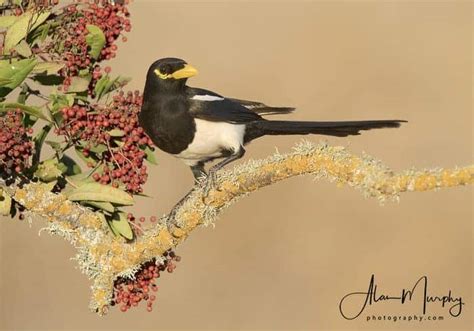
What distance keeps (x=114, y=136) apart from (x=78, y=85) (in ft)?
0.83

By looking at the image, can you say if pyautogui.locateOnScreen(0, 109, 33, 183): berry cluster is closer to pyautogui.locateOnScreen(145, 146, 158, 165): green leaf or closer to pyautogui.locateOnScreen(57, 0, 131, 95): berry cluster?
pyautogui.locateOnScreen(57, 0, 131, 95): berry cluster

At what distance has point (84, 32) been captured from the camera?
309 cm

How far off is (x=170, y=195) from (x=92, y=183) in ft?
13.3

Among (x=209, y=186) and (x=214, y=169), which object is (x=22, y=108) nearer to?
(x=209, y=186)

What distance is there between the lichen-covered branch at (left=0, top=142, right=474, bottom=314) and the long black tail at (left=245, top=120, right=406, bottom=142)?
2.49 ft

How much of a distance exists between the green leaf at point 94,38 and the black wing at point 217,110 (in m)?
1.27

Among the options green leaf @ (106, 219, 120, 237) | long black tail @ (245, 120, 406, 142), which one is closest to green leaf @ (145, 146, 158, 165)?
green leaf @ (106, 219, 120, 237)

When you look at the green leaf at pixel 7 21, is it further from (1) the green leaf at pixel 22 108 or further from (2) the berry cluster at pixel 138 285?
(2) the berry cluster at pixel 138 285

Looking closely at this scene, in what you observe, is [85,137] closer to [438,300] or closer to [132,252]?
[132,252]

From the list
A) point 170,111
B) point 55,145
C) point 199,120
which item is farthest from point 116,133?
point 199,120

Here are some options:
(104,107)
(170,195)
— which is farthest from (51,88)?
(170,195)

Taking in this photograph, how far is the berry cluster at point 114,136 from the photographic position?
10.1 feet

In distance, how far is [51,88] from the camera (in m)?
3.21

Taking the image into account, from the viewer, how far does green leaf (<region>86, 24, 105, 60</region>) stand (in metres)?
3.06
